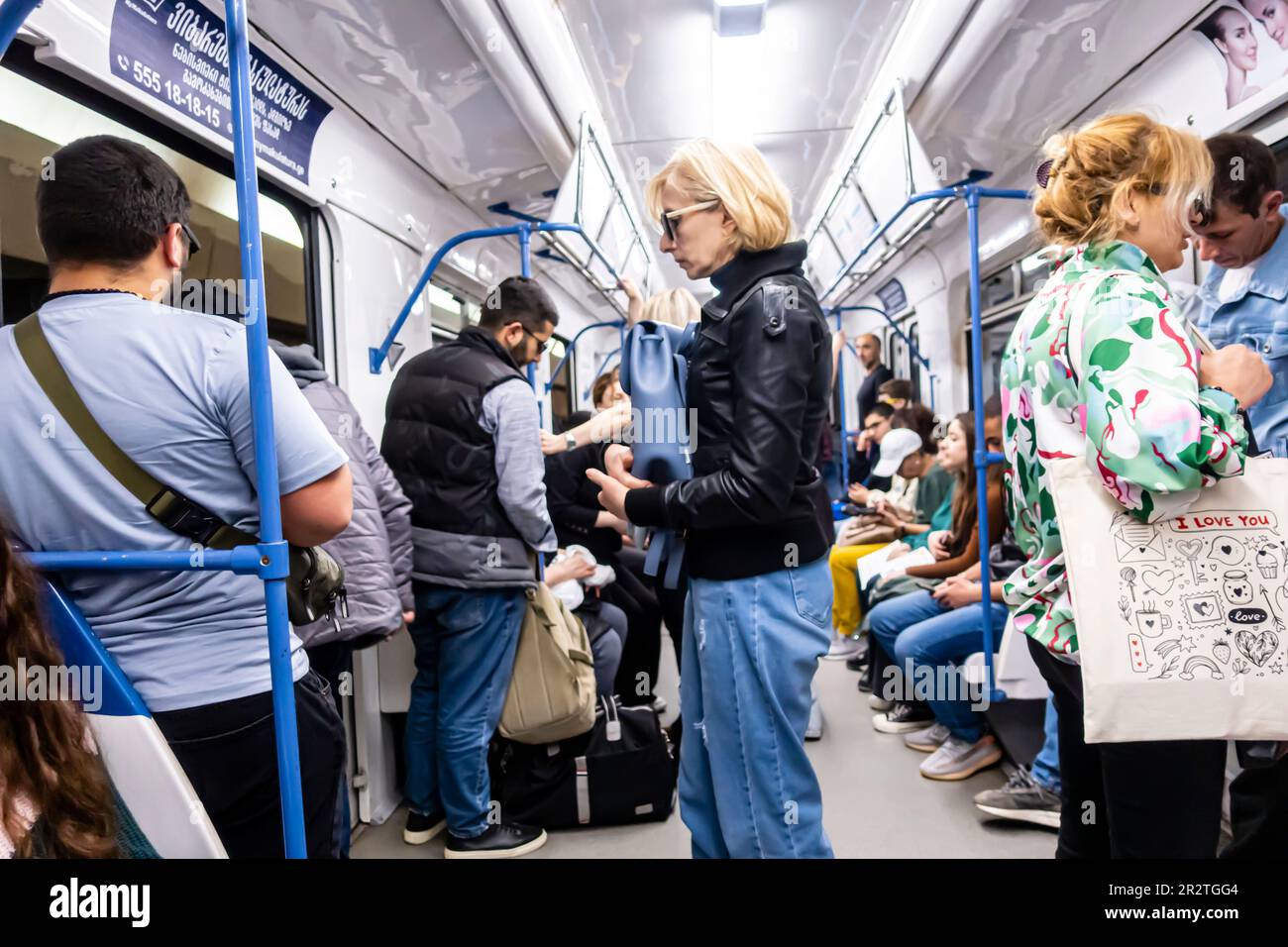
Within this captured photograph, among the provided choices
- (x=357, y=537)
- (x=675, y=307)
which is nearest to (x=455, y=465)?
(x=357, y=537)

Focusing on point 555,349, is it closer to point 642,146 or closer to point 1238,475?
point 642,146

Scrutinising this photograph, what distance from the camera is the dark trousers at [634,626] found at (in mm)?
4020

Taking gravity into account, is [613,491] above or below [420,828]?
above

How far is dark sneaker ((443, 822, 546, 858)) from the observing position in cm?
265

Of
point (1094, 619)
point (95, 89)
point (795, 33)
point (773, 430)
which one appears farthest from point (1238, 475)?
point (795, 33)

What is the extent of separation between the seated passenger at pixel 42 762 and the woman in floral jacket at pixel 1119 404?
4.66ft

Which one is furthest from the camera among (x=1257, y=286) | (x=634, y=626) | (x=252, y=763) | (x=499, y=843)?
(x=634, y=626)

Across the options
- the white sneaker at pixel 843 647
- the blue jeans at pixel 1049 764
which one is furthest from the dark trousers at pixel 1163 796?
the white sneaker at pixel 843 647

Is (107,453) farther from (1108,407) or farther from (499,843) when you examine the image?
(499,843)

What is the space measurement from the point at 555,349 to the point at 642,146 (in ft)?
11.4

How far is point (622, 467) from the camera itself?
171 cm

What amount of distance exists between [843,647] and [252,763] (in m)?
4.30

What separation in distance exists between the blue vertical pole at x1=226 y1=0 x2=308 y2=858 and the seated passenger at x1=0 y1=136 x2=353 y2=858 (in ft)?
0.39

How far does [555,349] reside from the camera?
7.74 m
